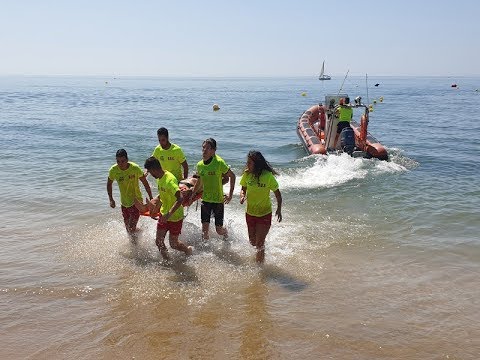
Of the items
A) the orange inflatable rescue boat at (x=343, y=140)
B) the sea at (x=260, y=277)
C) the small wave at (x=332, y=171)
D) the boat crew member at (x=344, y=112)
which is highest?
the boat crew member at (x=344, y=112)

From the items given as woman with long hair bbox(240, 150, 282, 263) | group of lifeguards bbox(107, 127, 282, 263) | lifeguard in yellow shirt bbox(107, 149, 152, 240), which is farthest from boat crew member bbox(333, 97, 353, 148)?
lifeguard in yellow shirt bbox(107, 149, 152, 240)

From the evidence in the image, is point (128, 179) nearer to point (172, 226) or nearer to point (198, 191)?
point (198, 191)

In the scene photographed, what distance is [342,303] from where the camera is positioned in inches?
214

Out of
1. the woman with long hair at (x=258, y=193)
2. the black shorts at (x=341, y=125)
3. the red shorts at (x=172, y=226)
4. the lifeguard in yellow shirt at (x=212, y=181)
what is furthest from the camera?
the black shorts at (x=341, y=125)

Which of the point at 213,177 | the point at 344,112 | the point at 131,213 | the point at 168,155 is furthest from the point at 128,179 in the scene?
the point at 344,112

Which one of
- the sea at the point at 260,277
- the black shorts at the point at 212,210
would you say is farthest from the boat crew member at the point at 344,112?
the black shorts at the point at 212,210

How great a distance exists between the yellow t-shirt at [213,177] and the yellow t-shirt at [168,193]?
690 mm

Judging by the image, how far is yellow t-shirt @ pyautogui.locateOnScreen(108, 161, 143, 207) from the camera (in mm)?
6562

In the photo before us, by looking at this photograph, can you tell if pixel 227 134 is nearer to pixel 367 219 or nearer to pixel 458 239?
pixel 367 219

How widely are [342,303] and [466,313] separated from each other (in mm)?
1386

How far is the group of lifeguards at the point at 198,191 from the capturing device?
5.84 metres

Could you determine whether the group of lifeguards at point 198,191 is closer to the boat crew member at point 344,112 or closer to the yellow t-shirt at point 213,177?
the yellow t-shirt at point 213,177

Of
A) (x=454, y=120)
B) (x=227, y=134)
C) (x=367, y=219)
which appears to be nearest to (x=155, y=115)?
(x=227, y=134)

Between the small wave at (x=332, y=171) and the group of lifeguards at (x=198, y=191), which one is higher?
the group of lifeguards at (x=198, y=191)
